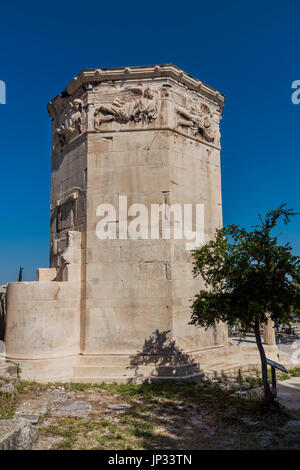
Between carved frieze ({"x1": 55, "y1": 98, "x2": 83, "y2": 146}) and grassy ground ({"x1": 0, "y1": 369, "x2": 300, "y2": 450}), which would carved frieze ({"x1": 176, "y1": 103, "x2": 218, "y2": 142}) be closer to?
carved frieze ({"x1": 55, "y1": 98, "x2": 83, "y2": 146})

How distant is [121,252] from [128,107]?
4365 millimetres

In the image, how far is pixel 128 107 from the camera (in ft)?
35.0

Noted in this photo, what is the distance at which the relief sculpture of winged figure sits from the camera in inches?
416

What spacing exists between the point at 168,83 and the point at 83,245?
551cm

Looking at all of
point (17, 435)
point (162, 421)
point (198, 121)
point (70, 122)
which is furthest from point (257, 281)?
point (70, 122)

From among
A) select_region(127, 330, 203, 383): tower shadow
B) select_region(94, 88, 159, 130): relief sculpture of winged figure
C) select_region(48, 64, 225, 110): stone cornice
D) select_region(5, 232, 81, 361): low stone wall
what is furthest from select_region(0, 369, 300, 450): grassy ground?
select_region(48, 64, 225, 110): stone cornice

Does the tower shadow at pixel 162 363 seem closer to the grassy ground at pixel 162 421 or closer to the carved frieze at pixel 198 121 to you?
the grassy ground at pixel 162 421

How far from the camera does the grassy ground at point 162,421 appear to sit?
5.72 m

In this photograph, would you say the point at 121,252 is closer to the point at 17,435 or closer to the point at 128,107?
the point at 128,107

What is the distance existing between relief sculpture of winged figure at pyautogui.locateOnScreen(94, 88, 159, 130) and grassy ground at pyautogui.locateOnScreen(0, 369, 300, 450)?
24.4 feet

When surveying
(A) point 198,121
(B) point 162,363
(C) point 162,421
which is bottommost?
(C) point 162,421

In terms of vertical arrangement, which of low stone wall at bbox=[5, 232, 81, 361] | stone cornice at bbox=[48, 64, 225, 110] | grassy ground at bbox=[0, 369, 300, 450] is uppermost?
stone cornice at bbox=[48, 64, 225, 110]
